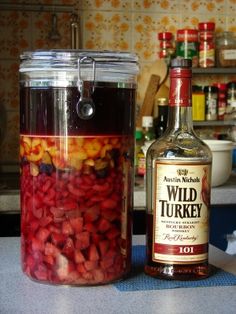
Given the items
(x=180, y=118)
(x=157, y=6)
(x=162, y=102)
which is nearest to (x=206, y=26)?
(x=157, y=6)

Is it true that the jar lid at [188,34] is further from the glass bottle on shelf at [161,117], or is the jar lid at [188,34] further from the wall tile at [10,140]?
the wall tile at [10,140]

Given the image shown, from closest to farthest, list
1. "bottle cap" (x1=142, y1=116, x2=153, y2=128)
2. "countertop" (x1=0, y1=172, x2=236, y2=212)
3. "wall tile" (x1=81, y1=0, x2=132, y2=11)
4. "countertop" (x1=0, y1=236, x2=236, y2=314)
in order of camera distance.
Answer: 1. "countertop" (x1=0, y1=236, x2=236, y2=314)
2. "countertop" (x1=0, y1=172, x2=236, y2=212)
3. "bottle cap" (x1=142, y1=116, x2=153, y2=128)
4. "wall tile" (x1=81, y1=0, x2=132, y2=11)

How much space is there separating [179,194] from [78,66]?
0.16 meters

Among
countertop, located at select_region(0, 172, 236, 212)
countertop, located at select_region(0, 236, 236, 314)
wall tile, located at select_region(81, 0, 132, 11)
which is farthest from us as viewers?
wall tile, located at select_region(81, 0, 132, 11)

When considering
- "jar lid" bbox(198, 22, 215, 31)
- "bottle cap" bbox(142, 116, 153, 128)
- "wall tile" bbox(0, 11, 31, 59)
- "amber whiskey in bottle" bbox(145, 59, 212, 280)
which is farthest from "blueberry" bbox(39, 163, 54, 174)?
"jar lid" bbox(198, 22, 215, 31)

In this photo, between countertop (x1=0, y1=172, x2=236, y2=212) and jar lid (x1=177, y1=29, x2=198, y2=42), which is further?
jar lid (x1=177, y1=29, x2=198, y2=42)

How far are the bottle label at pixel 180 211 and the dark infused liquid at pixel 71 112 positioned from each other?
A: 2.6 inches

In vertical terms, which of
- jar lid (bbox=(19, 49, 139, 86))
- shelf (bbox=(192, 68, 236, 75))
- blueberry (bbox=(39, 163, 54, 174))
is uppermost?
shelf (bbox=(192, 68, 236, 75))

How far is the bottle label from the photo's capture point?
62 centimetres

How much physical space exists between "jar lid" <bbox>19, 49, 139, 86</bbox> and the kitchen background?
153 cm

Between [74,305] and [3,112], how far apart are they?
1.64 m

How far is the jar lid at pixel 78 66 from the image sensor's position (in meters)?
0.60

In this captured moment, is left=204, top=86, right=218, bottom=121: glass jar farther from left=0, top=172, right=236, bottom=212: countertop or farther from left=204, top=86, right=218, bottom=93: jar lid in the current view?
left=0, top=172, right=236, bottom=212: countertop

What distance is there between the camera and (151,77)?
2186mm
